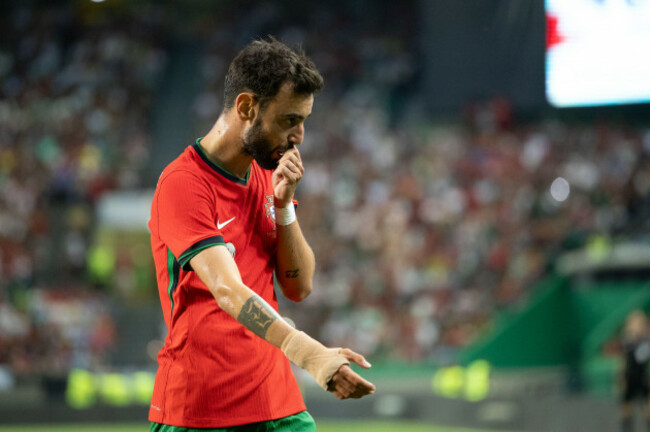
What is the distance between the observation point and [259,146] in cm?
346

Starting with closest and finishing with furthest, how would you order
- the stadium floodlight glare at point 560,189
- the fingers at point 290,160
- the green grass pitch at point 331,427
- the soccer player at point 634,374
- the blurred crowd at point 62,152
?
1. the fingers at point 290,160
2. the soccer player at point 634,374
3. the green grass pitch at point 331,427
4. the blurred crowd at point 62,152
5. the stadium floodlight glare at point 560,189

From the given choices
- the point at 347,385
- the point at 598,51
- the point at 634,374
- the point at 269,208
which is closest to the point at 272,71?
the point at 269,208

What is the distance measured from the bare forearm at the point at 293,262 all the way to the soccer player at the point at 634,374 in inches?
356

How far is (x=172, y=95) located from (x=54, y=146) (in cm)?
432

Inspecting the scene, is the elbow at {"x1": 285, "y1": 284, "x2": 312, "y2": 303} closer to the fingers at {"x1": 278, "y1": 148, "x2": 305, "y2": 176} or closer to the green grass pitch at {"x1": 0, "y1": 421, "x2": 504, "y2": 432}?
the fingers at {"x1": 278, "y1": 148, "x2": 305, "y2": 176}

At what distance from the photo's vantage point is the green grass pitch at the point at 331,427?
15194 millimetres

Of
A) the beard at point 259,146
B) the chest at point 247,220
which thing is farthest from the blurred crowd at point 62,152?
the beard at point 259,146

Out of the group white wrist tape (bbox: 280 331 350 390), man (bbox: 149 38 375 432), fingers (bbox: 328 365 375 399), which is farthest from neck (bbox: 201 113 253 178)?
fingers (bbox: 328 365 375 399)

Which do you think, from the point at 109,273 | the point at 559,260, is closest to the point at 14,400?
the point at 109,273

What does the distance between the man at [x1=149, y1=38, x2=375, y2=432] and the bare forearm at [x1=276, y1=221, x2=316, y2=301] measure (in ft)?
0.50

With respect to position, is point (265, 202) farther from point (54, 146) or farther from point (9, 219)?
point (54, 146)

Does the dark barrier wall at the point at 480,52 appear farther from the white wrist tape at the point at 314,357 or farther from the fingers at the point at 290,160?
the white wrist tape at the point at 314,357

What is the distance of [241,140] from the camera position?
3523 mm

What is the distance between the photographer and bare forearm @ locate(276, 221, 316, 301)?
3.70m
